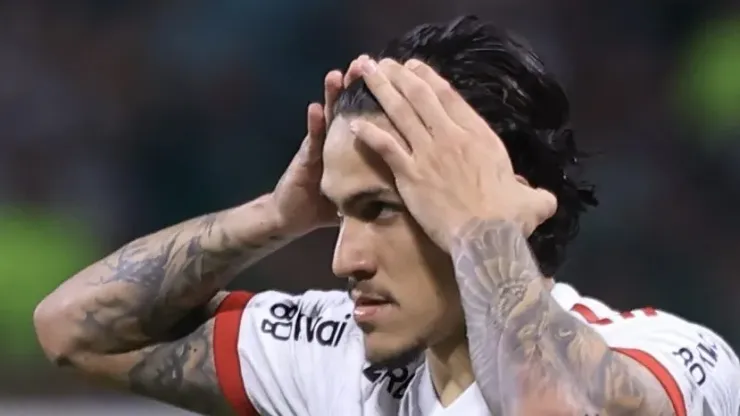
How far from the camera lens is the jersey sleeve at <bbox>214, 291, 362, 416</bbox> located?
1.40 metres

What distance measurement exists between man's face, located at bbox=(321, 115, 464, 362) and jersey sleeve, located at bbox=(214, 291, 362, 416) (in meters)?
0.23

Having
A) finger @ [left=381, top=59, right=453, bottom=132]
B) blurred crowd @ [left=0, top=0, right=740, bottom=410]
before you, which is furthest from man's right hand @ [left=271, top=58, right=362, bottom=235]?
blurred crowd @ [left=0, top=0, right=740, bottom=410]

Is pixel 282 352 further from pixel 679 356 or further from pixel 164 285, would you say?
pixel 679 356

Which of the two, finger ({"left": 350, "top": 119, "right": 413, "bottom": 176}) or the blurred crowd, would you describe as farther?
the blurred crowd

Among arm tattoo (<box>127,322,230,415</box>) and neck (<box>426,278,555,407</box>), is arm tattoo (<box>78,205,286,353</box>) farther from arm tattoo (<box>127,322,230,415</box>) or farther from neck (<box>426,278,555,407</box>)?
neck (<box>426,278,555,407</box>)

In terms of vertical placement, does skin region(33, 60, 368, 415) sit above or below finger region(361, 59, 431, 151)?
below

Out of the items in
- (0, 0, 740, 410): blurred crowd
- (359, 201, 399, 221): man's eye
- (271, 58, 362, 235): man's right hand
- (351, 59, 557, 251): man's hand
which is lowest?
(0, 0, 740, 410): blurred crowd

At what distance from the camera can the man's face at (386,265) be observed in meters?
1.14

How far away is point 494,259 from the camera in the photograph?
1059mm

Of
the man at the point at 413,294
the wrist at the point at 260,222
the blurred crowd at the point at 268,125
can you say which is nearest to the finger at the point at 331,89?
the man at the point at 413,294

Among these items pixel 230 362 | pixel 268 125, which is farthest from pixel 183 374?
pixel 268 125

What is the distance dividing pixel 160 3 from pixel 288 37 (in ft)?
0.96

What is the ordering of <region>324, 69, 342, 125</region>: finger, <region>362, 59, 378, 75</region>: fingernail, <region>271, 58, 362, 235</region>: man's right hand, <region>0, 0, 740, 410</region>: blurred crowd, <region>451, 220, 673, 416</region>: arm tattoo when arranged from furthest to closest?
<region>0, 0, 740, 410</region>: blurred crowd, <region>271, 58, 362, 235</region>: man's right hand, <region>324, 69, 342, 125</region>: finger, <region>362, 59, 378, 75</region>: fingernail, <region>451, 220, 673, 416</region>: arm tattoo

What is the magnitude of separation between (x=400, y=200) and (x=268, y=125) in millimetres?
1530
